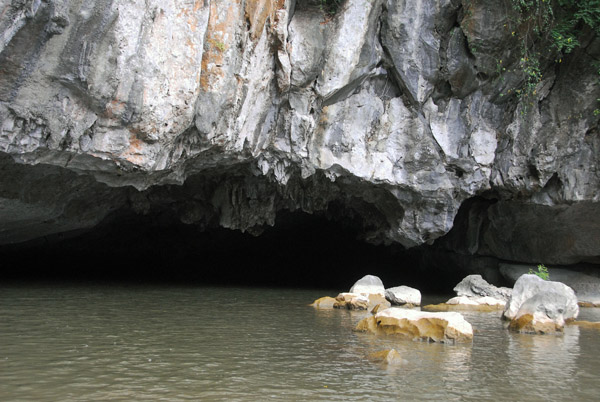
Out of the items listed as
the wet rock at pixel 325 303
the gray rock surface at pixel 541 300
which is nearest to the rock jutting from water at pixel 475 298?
the gray rock surface at pixel 541 300

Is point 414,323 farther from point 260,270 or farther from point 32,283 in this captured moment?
point 260,270

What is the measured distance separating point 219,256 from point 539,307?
1864cm

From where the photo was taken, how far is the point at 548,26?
15.4m

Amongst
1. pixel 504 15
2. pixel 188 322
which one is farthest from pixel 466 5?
pixel 188 322

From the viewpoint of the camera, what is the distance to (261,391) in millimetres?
6297

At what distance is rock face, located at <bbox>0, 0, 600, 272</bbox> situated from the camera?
10234 mm

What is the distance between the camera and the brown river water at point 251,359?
6.31 m

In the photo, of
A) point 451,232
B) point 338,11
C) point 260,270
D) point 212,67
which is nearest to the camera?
point 212,67

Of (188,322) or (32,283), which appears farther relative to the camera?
(32,283)

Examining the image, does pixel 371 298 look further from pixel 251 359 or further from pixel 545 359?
pixel 251 359

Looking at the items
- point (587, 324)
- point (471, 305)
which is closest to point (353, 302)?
point (471, 305)

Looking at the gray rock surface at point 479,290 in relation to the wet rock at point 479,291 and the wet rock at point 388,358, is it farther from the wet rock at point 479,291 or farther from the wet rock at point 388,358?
the wet rock at point 388,358

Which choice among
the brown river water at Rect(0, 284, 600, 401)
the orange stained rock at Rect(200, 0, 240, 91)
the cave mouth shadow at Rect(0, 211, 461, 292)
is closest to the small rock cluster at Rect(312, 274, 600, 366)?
the brown river water at Rect(0, 284, 600, 401)

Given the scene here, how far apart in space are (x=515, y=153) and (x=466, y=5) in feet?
16.5
